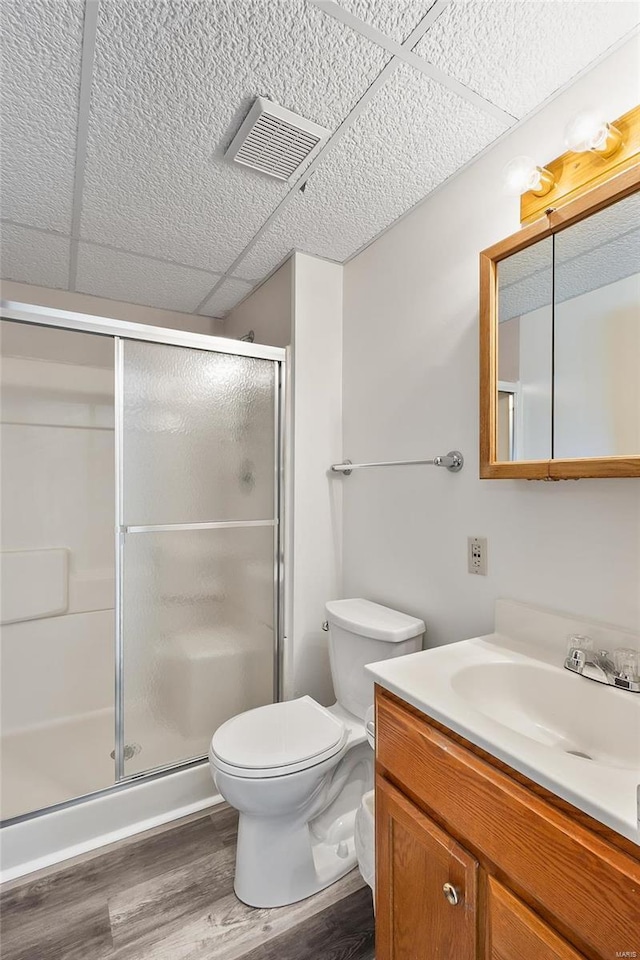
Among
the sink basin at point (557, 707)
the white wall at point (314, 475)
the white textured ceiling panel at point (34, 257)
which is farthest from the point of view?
the white wall at point (314, 475)

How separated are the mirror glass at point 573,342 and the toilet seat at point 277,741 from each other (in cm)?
106

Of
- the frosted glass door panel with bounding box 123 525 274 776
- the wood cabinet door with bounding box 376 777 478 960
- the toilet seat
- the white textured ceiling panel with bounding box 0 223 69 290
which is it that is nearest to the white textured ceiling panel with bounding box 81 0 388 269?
the white textured ceiling panel with bounding box 0 223 69 290

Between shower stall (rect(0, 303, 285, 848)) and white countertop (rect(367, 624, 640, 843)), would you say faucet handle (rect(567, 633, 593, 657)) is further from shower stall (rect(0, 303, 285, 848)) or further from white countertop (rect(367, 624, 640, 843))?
shower stall (rect(0, 303, 285, 848))

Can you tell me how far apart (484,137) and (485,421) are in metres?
0.86

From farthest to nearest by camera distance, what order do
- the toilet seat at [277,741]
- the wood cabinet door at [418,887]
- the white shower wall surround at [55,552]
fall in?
the white shower wall surround at [55,552], the toilet seat at [277,741], the wood cabinet door at [418,887]

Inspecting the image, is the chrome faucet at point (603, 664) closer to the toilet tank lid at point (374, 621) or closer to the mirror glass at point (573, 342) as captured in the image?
the mirror glass at point (573, 342)

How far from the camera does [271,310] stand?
2.35 meters

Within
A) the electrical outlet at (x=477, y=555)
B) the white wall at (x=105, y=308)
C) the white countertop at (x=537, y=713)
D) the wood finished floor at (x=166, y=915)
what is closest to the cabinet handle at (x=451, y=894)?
the white countertop at (x=537, y=713)

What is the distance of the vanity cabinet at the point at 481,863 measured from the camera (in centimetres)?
63

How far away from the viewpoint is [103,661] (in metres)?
2.47

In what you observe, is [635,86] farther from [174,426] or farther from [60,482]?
[60,482]

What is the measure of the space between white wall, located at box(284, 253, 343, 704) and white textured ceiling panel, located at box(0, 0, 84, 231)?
0.95 meters

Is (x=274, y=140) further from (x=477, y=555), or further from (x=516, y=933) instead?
(x=516, y=933)

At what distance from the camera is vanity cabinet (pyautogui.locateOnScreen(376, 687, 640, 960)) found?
63cm
